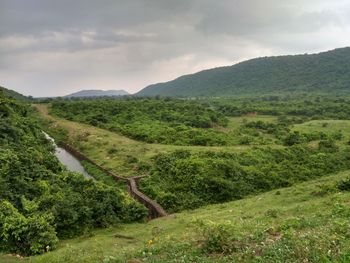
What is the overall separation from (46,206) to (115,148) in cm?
2440

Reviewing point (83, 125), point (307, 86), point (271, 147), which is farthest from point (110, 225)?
point (307, 86)

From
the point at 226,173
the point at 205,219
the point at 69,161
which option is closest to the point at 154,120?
the point at 69,161

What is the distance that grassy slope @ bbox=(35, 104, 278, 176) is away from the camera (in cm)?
4162

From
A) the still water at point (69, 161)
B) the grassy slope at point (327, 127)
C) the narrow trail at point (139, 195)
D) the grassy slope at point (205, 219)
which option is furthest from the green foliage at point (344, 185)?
the grassy slope at point (327, 127)

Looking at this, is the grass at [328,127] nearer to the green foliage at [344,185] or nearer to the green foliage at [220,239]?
the green foliage at [344,185]

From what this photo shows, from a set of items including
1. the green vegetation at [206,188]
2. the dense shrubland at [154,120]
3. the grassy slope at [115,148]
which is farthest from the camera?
the dense shrubland at [154,120]

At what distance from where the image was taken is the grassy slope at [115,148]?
4162 centimetres

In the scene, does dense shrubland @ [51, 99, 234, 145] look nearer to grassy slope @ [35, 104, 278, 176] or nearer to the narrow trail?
grassy slope @ [35, 104, 278, 176]

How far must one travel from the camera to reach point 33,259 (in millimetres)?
17125

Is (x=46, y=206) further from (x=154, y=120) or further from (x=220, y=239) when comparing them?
(x=154, y=120)

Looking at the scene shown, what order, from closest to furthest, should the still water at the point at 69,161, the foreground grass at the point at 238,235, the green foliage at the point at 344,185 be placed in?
1. the foreground grass at the point at 238,235
2. the green foliage at the point at 344,185
3. the still water at the point at 69,161

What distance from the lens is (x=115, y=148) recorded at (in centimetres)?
4747

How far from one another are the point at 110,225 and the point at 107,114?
160 ft

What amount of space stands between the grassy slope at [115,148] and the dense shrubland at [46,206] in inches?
432
